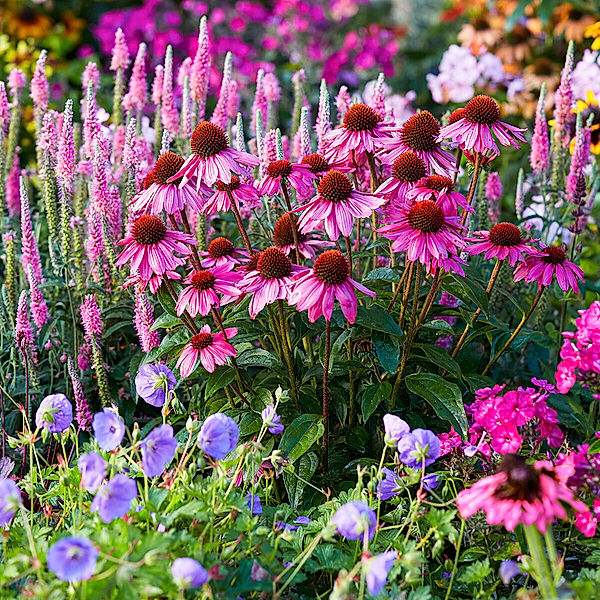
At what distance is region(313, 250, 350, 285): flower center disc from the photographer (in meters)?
1.57

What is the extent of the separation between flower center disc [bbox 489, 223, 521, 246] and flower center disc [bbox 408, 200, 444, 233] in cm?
20

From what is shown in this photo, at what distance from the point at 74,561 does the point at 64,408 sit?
60 cm

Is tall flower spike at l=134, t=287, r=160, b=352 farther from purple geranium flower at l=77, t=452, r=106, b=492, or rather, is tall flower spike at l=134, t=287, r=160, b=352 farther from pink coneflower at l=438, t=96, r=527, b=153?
pink coneflower at l=438, t=96, r=527, b=153

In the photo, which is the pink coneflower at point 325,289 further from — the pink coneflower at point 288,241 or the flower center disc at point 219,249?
the flower center disc at point 219,249

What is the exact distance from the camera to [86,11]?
7.62 meters

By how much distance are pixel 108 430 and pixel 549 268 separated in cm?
107

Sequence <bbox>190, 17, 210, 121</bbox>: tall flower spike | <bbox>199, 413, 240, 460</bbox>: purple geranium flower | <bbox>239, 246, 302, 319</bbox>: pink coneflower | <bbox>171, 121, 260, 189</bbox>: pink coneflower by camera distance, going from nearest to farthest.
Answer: <bbox>199, 413, 240, 460</bbox>: purple geranium flower, <bbox>239, 246, 302, 319</bbox>: pink coneflower, <bbox>171, 121, 260, 189</bbox>: pink coneflower, <bbox>190, 17, 210, 121</bbox>: tall flower spike

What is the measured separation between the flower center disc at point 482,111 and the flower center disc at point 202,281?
71cm

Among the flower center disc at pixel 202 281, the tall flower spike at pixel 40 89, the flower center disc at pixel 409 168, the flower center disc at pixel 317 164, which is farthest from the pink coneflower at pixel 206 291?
the tall flower spike at pixel 40 89

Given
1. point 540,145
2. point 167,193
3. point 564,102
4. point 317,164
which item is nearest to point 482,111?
point 317,164

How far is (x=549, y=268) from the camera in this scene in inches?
74.2

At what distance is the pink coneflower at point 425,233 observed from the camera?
5.52ft

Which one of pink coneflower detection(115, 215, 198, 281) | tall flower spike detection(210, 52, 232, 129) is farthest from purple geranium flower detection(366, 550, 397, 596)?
tall flower spike detection(210, 52, 232, 129)

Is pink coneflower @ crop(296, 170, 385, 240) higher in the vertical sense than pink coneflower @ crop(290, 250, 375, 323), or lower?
higher
